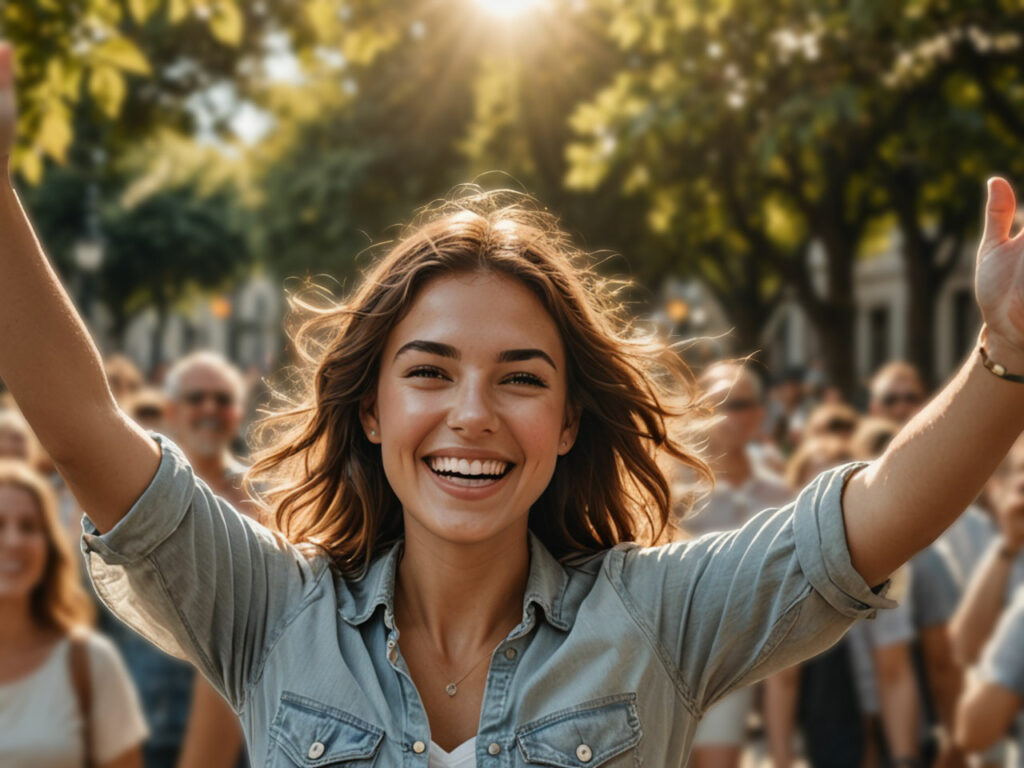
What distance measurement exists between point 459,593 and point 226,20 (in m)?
5.02

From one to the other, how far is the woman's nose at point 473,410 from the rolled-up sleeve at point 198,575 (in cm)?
34

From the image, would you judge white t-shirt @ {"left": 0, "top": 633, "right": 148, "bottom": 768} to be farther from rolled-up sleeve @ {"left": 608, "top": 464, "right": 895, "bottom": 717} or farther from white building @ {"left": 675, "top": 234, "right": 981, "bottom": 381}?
white building @ {"left": 675, "top": 234, "right": 981, "bottom": 381}

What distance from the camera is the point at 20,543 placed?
4711 mm

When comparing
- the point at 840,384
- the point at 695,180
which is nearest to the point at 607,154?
the point at 695,180

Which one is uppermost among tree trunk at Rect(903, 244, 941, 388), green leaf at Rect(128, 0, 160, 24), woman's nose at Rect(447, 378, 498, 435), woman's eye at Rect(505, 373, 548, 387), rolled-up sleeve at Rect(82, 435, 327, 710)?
tree trunk at Rect(903, 244, 941, 388)

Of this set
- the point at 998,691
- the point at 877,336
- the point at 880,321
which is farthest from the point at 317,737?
the point at 880,321

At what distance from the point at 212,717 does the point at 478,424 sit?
2.87 meters

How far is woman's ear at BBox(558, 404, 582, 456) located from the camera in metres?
2.72

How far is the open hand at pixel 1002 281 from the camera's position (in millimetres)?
2123

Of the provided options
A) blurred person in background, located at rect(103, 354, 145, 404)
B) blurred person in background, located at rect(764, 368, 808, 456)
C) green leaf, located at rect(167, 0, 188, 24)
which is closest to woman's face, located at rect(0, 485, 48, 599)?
green leaf, located at rect(167, 0, 188, 24)

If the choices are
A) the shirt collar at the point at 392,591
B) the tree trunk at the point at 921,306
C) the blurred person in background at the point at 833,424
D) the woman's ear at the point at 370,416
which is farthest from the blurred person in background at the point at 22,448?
the tree trunk at the point at 921,306

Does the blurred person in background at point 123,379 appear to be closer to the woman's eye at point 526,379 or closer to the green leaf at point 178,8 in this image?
the green leaf at point 178,8

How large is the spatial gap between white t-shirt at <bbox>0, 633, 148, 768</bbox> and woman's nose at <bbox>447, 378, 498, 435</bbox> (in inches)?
92.5

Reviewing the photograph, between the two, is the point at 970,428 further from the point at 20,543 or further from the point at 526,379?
the point at 20,543
